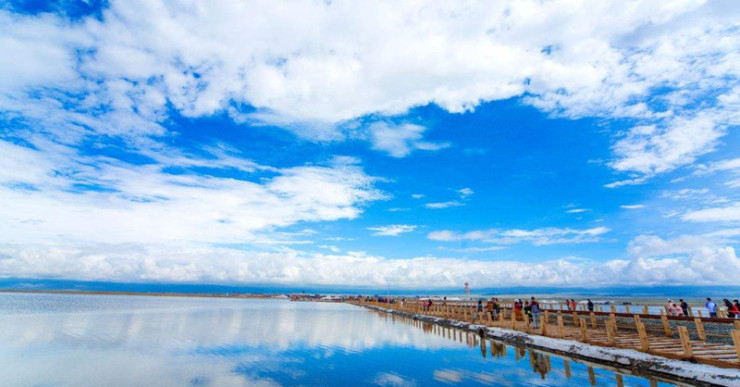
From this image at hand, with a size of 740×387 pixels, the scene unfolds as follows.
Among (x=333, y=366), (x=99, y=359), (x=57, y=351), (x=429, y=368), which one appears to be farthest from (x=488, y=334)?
(x=57, y=351)

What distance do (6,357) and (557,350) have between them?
2950 cm

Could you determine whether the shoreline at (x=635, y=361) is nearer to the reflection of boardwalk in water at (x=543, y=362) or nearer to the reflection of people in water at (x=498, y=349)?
the reflection of boardwalk in water at (x=543, y=362)

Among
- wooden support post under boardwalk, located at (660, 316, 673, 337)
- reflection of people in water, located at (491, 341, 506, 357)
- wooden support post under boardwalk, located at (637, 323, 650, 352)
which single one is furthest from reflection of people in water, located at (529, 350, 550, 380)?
wooden support post under boardwalk, located at (660, 316, 673, 337)

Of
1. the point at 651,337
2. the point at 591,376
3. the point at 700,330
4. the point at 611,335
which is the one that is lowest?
the point at 591,376

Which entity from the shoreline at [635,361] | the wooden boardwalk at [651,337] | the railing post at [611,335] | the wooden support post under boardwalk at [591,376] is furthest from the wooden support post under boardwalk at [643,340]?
the wooden support post under boardwalk at [591,376]

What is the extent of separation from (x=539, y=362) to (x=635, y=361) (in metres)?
4.11

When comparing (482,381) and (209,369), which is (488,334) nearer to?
(482,381)

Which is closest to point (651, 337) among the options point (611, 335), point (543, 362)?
point (611, 335)

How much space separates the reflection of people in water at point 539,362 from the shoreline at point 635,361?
127 cm

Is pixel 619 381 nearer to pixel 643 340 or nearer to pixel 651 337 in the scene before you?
pixel 643 340

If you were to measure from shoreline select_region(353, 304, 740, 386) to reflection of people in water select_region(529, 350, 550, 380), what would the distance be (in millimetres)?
1265

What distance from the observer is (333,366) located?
58.2ft

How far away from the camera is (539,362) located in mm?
18906

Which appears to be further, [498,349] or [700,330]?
[498,349]
